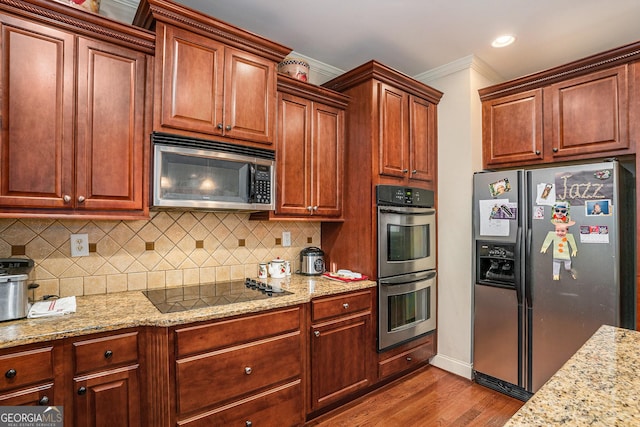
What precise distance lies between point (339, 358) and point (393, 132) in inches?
69.8

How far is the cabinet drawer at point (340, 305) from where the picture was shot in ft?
7.29

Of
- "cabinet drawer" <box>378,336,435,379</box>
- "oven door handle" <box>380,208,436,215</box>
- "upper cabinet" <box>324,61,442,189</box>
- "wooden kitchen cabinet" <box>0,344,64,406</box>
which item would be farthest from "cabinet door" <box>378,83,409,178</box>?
"wooden kitchen cabinet" <box>0,344,64,406</box>

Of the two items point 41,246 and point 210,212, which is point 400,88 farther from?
point 41,246

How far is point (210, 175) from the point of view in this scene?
206cm

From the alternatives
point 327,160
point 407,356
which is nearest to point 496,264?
point 407,356

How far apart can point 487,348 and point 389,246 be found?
1.17 meters

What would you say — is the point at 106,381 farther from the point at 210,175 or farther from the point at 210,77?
the point at 210,77

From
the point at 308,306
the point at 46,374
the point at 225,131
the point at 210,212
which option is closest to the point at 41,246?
A: the point at 46,374

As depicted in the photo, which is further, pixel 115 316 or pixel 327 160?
pixel 327 160

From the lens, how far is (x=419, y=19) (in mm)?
2410

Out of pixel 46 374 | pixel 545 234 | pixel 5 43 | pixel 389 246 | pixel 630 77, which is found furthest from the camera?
pixel 389 246

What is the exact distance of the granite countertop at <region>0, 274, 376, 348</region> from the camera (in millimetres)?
1384

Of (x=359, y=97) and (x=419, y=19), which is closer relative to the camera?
(x=419, y=19)

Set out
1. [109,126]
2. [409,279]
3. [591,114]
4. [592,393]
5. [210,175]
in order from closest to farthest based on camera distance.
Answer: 1. [592,393]
2. [109,126]
3. [210,175]
4. [591,114]
5. [409,279]
